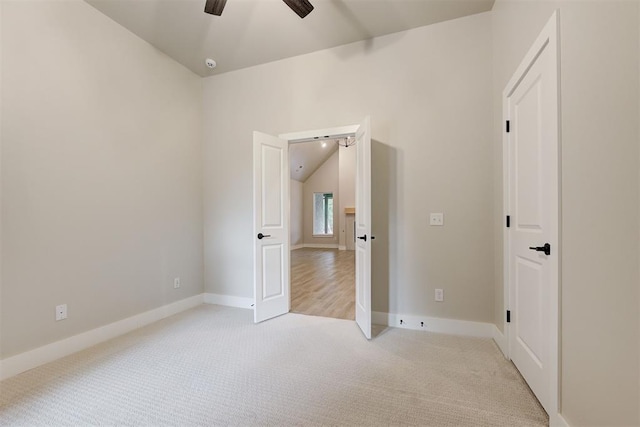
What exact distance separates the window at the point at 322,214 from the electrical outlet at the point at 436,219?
322 inches

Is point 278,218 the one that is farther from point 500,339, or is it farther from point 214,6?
point 500,339

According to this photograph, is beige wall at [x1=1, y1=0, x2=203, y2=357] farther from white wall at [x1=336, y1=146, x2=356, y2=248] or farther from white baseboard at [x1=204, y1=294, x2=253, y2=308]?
white wall at [x1=336, y1=146, x2=356, y2=248]

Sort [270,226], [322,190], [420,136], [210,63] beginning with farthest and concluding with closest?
[322,190] < [210,63] < [270,226] < [420,136]

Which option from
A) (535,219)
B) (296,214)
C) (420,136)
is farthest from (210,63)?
(296,214)

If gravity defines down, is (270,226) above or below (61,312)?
above

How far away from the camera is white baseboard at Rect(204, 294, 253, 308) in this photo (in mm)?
3508

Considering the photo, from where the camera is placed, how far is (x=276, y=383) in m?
1.86

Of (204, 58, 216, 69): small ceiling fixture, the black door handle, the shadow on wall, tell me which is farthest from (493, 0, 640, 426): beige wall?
(204, 58, 216, 69): small ceiling fixture

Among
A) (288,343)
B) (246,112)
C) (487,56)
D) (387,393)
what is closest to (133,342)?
(288,343)

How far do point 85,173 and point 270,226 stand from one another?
1756 mm

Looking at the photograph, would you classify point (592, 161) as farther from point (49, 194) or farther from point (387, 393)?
point (49, 194)

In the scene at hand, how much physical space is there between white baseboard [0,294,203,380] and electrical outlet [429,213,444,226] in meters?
3.07

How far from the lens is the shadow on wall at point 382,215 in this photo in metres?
2.90

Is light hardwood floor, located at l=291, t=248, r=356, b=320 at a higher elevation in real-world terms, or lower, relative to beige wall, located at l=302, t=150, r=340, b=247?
lower
